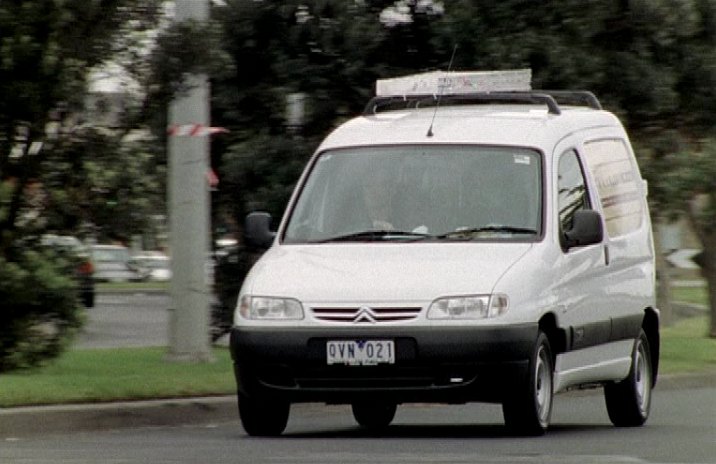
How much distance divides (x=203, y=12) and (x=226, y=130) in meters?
2.72

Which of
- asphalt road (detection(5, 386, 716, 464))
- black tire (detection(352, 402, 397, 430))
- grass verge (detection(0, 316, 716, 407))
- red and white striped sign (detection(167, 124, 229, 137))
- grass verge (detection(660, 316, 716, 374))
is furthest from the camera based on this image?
grass verge (detection(660, 316, 716, 374))

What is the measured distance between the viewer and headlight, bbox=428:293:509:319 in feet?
39.1

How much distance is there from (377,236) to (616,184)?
2284 millimetres

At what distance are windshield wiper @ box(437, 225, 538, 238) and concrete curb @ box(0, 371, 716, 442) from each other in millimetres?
2523

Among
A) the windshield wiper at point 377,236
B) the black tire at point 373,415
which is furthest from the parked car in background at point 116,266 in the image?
the windshield wiper at point 377,236

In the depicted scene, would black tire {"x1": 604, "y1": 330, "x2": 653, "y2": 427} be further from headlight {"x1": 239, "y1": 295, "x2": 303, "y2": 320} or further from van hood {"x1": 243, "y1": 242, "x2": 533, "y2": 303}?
headlight {"x1": 239, "y1": 295, "x2": 303, "y2": 320}

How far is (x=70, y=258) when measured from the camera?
16.8 metres

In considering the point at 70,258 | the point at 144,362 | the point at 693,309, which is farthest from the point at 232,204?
the point at 693,309

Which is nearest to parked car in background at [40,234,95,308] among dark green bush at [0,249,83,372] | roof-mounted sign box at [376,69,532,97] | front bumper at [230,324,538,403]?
dark green bush at [0,249,83,372]

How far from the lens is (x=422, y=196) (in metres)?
13.1

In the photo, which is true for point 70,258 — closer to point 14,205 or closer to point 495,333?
point 14,205

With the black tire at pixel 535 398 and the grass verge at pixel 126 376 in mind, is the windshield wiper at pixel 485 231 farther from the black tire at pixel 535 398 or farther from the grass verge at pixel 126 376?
the grass verge at pixel 126 376

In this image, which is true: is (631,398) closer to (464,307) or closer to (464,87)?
(464,87)

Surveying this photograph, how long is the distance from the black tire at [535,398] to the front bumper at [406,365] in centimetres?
8
